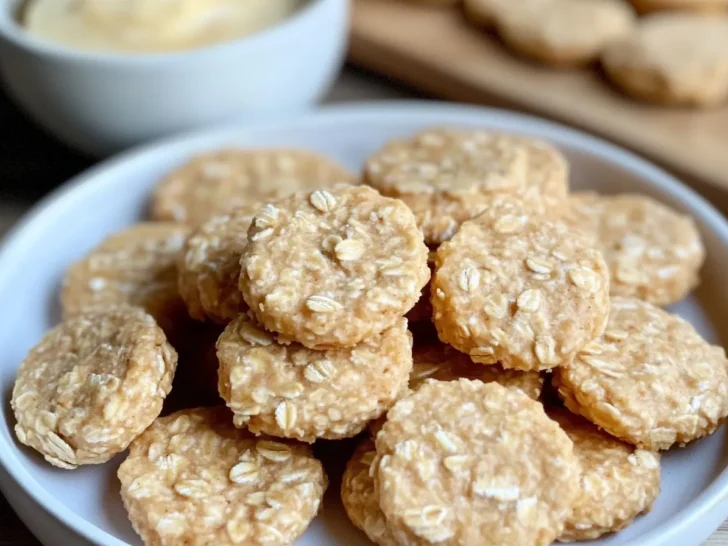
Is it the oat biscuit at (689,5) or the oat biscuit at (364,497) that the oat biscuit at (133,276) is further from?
the oat biscuit at (689,5)

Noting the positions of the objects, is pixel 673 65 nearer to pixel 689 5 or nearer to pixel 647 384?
pixel 689 5

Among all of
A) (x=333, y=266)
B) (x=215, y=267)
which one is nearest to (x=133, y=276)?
(x=215, y=267)

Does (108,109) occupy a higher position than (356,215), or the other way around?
(356,215)

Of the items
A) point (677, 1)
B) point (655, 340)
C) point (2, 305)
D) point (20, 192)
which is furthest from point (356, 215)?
point (677, 1)

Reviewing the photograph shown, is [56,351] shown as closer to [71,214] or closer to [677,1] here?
[71,214]

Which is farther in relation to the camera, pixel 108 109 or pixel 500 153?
pixel 108 109

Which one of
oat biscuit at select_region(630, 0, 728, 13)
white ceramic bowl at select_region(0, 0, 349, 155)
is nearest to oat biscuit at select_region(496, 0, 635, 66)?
oat biscuit at select_region(630, 0, 728, 13)

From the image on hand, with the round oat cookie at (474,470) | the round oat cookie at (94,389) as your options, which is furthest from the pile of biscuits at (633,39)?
the round oat cookie at (94,389)
